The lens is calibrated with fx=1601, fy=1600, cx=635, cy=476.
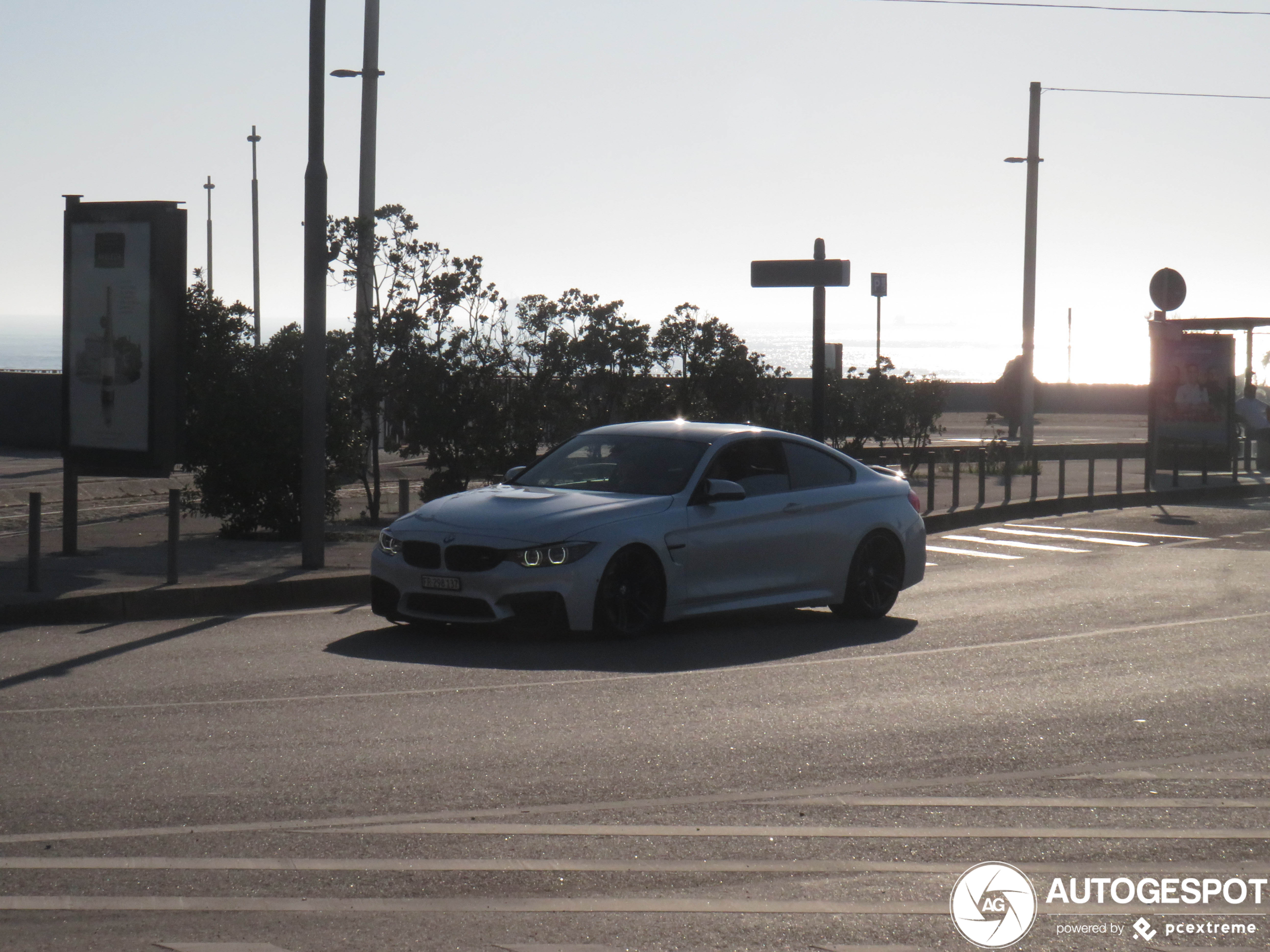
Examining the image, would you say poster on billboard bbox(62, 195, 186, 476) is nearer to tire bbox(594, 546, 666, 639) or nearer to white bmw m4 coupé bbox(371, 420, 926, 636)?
white bmw m4 coupé bbox(371, 420, 926, 636)

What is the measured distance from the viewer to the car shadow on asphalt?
9531 mm

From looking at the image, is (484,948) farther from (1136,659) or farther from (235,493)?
(235,493)

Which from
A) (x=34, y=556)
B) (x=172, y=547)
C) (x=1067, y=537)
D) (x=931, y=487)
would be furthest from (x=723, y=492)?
(x=931, y=487)

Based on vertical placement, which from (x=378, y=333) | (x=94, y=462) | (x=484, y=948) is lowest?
(x=484, y=948)

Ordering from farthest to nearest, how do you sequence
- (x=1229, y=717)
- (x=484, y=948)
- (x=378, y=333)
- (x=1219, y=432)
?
1. (x=1219, y=432)
2. (x=378, y=333)
3. (x=1229, y=717)
4. (x=484, y=948)

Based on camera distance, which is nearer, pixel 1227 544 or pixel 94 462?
pixel 94 462

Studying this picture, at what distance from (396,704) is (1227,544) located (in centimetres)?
1268

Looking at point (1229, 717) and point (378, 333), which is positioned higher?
point (378, 333)

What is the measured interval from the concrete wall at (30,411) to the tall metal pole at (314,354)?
704 inches

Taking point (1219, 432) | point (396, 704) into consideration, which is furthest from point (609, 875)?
point (1219, 432)

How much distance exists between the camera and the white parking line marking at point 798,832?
5.61m

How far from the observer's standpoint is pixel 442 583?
10.1 m

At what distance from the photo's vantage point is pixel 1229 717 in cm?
793

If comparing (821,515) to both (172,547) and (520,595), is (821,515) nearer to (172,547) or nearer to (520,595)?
(520,595)
